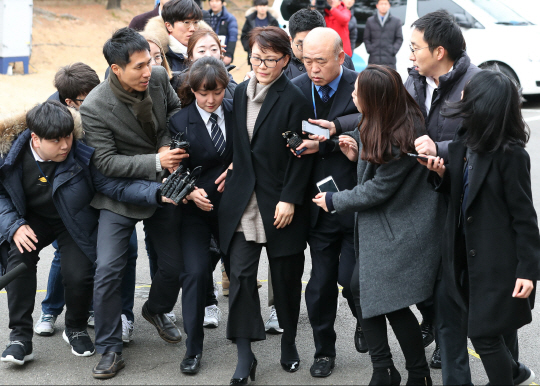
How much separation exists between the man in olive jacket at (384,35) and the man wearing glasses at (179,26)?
22.9 ft

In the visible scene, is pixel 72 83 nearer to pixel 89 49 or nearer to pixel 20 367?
pixel 20 367

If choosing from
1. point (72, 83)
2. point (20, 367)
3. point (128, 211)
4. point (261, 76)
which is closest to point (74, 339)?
point (20, 367)

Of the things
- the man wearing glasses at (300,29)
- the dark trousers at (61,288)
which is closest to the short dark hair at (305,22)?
the man wearing glasses at (300,29)

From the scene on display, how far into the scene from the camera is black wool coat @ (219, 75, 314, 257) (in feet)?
12.4

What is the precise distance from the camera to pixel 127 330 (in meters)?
4.41

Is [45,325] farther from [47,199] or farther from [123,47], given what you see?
[123,47]

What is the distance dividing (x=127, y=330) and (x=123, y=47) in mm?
1810

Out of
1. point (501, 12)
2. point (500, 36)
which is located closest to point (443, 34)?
point (500, 36)

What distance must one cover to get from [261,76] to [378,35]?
8.65 metres

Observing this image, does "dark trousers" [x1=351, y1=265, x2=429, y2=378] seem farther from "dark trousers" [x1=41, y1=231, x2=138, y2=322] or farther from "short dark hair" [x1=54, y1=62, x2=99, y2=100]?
"short dark hair" [x1=54, y1=62, x2=99, y2=100]

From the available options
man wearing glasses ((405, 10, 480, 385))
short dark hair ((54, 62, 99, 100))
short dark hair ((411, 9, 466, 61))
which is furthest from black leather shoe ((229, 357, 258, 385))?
short dark hair ((54, 62, 99, 100))

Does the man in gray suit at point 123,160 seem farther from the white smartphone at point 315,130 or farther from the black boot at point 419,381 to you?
the black boot at point 419,381

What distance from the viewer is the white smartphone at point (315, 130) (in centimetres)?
369

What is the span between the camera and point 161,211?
A: 4223 mm
